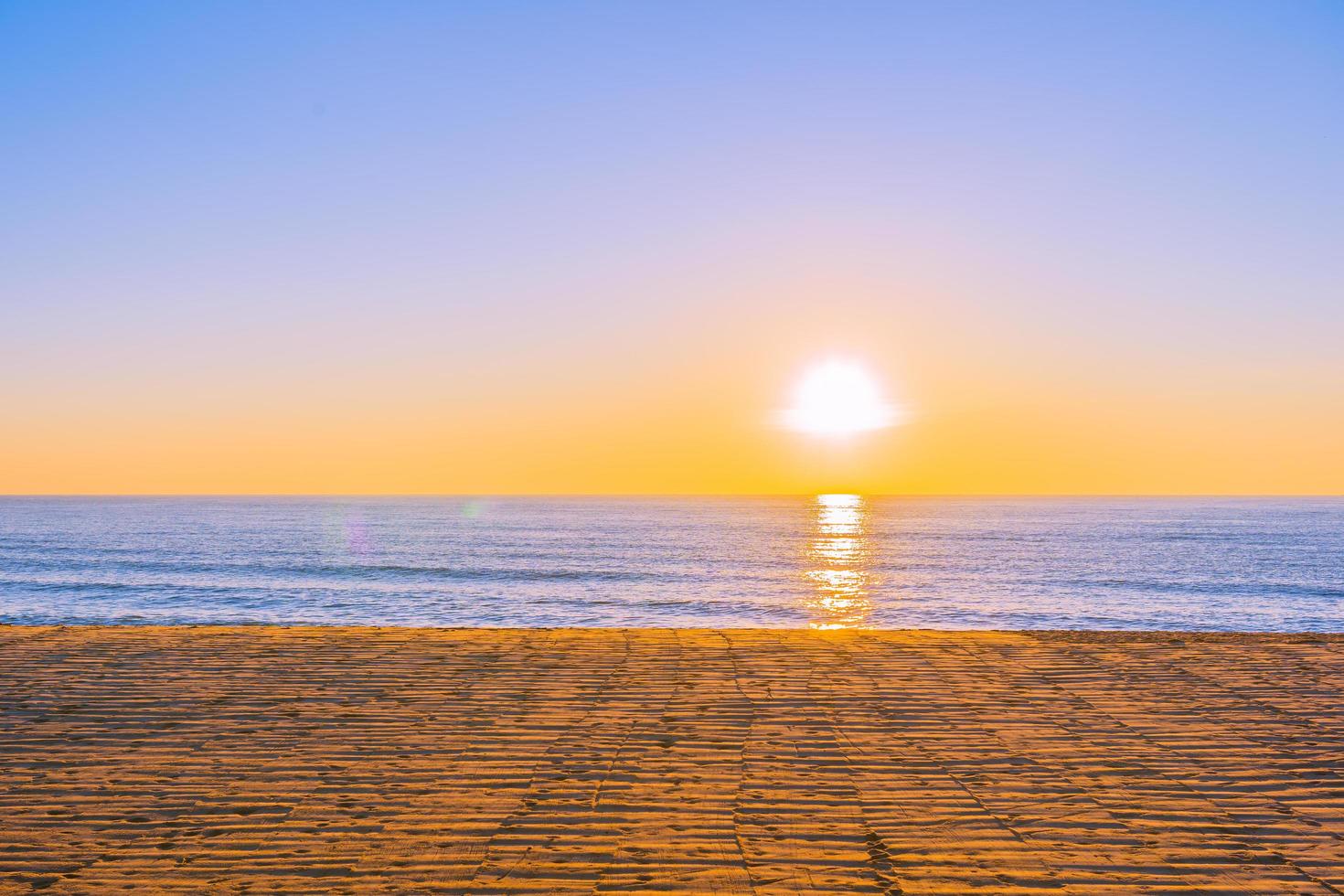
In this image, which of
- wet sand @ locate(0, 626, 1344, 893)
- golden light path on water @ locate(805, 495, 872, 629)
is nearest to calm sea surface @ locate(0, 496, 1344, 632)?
golden light path on water @ locate(805, 495, 872, 629)

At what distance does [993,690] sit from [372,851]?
8033mm

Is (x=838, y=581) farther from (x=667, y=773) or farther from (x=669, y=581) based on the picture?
(x=667, y=773)

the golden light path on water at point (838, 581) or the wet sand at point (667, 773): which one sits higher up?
the wet sand at point (667, 773)

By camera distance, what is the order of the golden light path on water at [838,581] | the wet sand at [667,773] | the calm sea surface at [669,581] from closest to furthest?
the wet sand at [667,773]
the calm sea surface at [669,581]
the golden light path on water at [838,581]

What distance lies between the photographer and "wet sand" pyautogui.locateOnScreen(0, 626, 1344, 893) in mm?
5523

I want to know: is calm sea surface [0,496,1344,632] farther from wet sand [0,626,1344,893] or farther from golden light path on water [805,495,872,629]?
wet sand [0,626,1344,893]

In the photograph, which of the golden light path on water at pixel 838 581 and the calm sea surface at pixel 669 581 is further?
the golden light path on water at pixel 838 581

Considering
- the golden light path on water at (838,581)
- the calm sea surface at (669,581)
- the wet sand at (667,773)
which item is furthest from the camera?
the golden light path on water at (838,581)

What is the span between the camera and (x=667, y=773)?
7445mm

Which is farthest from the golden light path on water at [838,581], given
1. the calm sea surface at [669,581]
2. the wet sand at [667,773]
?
the wet sand at [667,773]

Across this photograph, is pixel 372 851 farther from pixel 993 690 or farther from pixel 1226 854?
pixel 993 690

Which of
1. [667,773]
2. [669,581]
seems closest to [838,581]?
[669,581]

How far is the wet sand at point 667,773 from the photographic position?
552cm

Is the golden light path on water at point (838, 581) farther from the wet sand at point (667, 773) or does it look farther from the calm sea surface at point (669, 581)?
the wet sand at point (667, 773)
